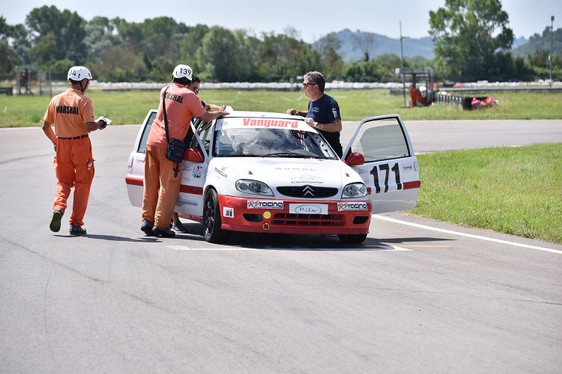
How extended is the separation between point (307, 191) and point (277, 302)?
11.3ft

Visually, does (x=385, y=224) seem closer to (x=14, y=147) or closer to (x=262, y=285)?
(x=262, y=285)

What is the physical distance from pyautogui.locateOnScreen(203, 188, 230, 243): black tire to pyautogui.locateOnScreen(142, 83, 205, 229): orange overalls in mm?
598

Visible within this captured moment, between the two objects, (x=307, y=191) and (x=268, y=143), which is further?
(x=268, y=143)

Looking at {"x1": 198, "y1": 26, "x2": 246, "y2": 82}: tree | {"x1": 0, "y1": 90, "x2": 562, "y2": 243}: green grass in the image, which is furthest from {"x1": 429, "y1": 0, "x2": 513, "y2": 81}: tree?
{"x1": 0, "y1": 90, "x2": 562, "y2": 243}: green grass

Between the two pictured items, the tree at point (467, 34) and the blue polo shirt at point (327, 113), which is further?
the tree at point (467, 34)

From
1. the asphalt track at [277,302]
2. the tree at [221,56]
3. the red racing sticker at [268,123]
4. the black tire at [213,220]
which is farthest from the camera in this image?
the tree at [221,56]

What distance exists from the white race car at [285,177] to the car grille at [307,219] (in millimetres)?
10

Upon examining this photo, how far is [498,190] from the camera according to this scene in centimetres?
1819

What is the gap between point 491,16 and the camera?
176375 mm

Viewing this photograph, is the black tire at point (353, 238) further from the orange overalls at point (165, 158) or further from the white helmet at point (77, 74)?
the white helmet at point (77, 74)

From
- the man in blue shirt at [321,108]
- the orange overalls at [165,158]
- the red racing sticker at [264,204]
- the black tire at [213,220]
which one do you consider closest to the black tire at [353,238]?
the red racing sticker at [264,204]

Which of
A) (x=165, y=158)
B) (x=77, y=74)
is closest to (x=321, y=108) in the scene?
(x=165, y=158)

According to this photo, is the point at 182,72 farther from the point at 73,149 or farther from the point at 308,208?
the point at 308,208

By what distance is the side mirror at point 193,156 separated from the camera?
12.4 m
